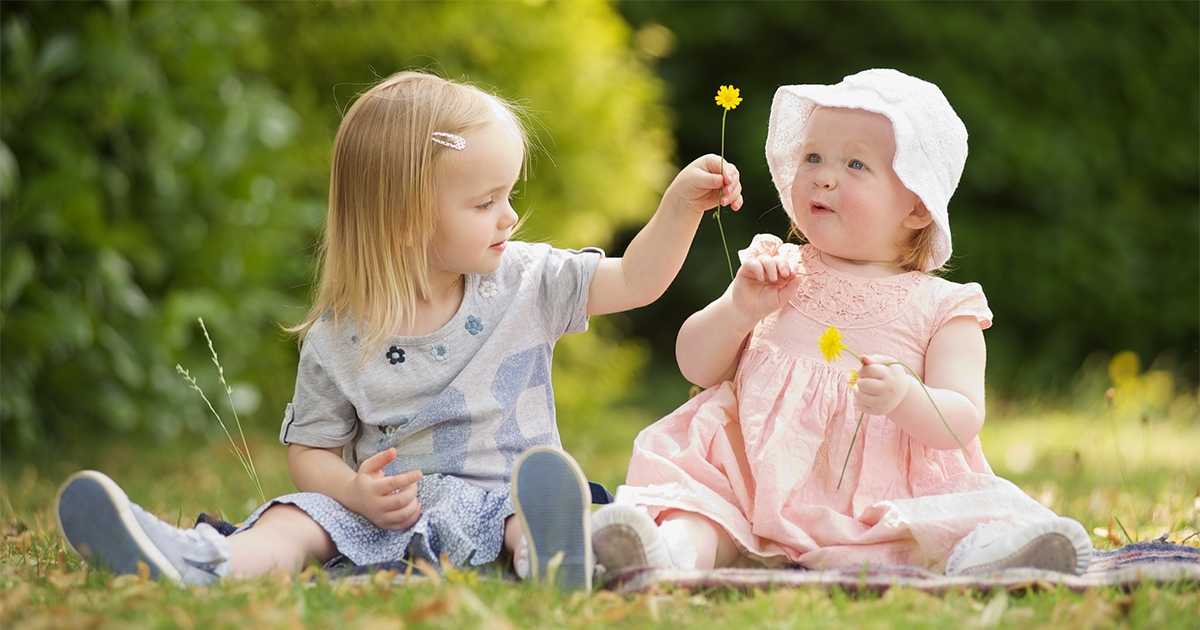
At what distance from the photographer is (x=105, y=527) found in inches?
74.3

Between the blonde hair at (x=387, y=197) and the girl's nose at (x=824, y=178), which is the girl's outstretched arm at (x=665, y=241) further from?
the blonde hair at (x=387, y=197)

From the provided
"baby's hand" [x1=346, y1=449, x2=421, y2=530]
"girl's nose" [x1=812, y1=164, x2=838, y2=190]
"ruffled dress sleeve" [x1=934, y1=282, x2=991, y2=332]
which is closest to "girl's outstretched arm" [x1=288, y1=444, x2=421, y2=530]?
"baby's hand" [x1=346, y1=449, x2=421, y2=530]

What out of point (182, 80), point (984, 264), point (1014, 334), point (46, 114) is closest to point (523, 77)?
point (182, 80)

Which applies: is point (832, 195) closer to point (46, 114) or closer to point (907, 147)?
point (907, 147)

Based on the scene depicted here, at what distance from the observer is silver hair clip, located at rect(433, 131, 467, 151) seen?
2291 millimetres

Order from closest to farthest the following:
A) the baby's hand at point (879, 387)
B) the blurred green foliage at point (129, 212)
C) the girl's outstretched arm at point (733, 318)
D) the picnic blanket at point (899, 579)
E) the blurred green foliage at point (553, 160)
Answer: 1. the picnic blanket at point (899, 579)
2. the baby's hand at point (879, 387)
3. the girl's outstretched arm at point (733, 318)
4. the blurred green foliage at point (129, 212)
5. the blurred green foliage at point (553, 160)

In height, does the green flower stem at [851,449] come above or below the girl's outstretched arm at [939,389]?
below

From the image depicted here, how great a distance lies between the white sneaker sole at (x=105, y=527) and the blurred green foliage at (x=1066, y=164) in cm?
584

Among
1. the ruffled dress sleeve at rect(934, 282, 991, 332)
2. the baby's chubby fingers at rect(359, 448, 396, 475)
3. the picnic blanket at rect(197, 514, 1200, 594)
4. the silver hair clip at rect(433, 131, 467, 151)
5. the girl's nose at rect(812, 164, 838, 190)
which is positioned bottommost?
the picnic blanket at rect(197, 514, 1200, 594)

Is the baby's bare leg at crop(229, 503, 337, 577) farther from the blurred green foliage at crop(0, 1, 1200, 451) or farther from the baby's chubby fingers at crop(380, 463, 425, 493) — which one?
the blurred green foliage at crop(0, 1, 1200, 451)

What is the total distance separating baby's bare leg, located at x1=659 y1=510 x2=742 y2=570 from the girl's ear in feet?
2.55

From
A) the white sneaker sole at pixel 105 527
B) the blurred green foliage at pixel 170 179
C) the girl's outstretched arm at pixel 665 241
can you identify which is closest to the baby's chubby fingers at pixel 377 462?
the white sneaker sole at pixel 105 527

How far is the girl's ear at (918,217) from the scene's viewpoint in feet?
7.51

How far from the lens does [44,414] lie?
4535mm
